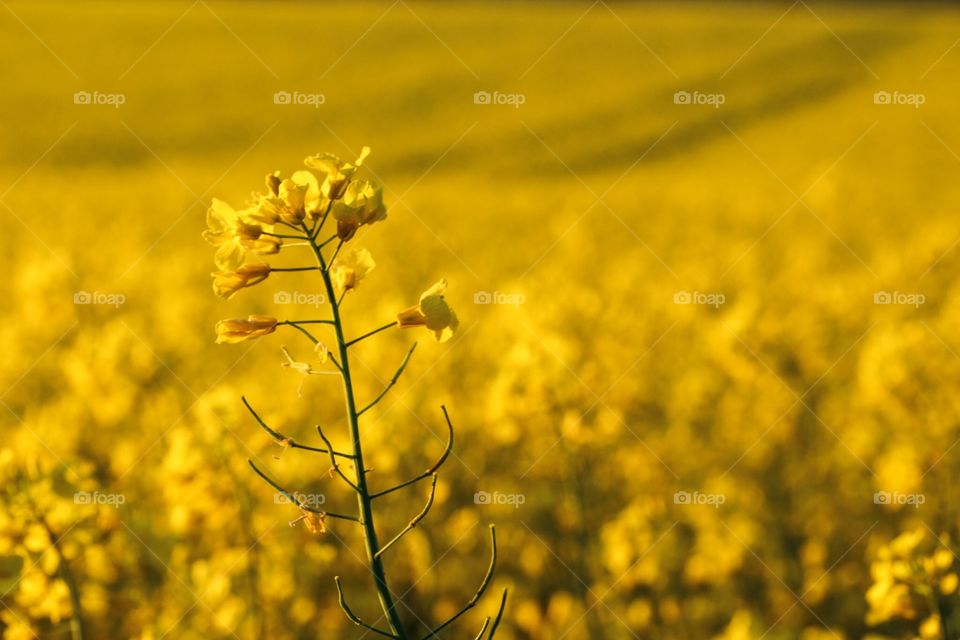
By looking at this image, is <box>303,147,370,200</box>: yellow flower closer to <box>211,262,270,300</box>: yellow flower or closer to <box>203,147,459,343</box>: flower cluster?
<box>203,147,459,343</box>: flower cluster

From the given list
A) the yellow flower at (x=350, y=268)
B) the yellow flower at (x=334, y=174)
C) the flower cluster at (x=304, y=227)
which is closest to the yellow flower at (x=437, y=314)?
the flower cluster at (x=304, y=227)

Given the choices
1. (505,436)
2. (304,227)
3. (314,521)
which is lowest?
(314,521)

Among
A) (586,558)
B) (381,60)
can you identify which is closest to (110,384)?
(586,558)

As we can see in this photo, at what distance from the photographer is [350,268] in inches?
71.4

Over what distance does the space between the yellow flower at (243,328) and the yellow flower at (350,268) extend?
139mm

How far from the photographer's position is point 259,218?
5.86 ft

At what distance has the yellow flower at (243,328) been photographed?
1.77m

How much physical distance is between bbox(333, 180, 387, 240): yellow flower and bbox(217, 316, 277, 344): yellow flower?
0.21m

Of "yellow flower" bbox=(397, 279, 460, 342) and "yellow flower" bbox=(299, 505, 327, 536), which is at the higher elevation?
Result: "yellow flower" bbox=(397, 279, 460, 342)

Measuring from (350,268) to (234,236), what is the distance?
0.23 m

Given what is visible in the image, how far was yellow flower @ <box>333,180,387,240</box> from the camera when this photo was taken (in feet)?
5.83

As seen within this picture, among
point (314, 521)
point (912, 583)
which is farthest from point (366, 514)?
point (912, 583)

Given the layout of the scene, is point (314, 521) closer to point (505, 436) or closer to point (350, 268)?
point (350, 268)

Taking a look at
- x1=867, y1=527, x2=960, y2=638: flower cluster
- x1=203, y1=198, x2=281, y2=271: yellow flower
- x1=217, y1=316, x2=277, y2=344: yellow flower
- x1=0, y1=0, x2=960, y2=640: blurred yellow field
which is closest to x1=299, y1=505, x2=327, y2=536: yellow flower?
x1=0, y1=0, x2=960, y2=640: blurred yellow field
